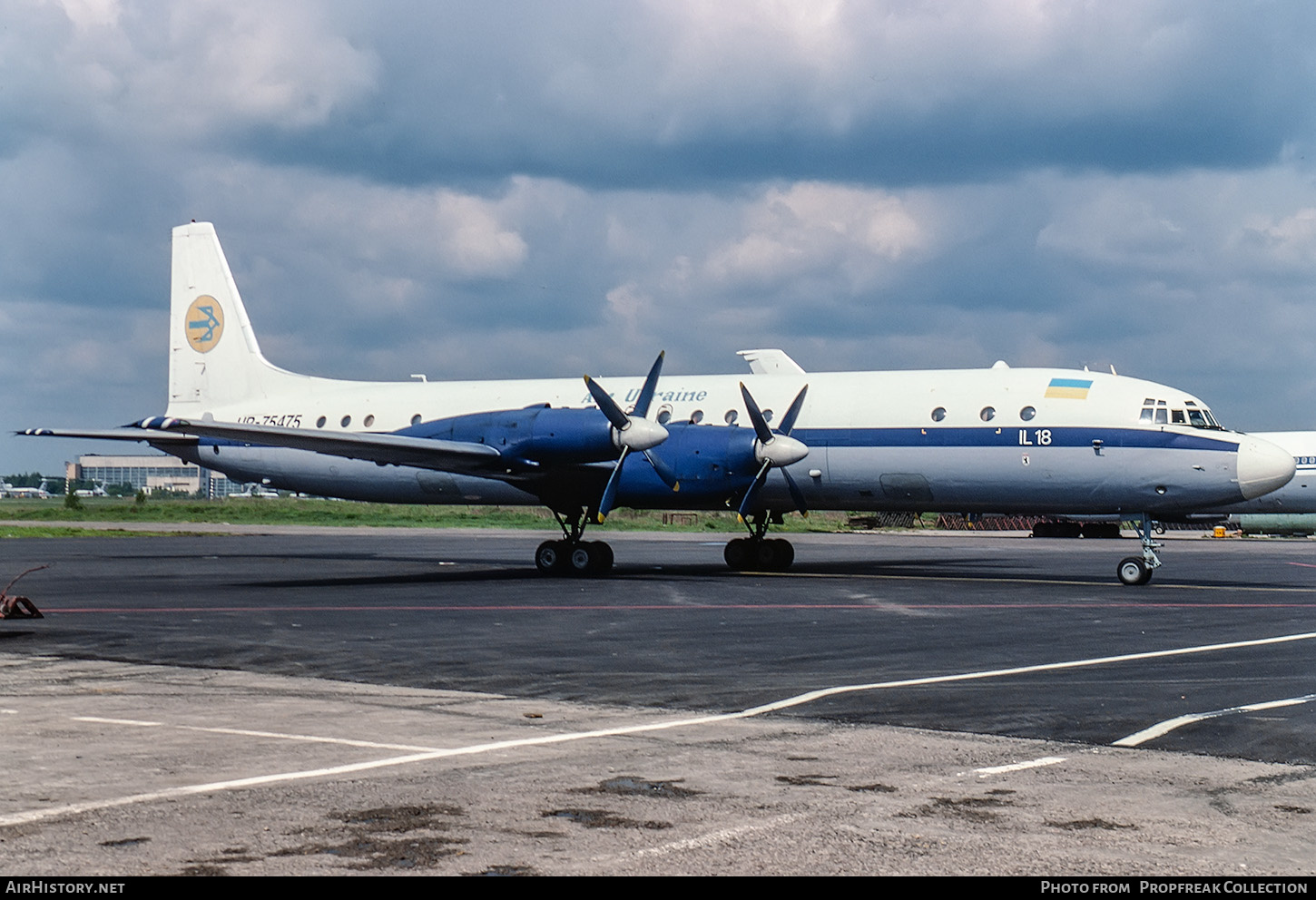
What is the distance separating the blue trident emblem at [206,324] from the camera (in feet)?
123

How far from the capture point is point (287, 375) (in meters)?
36.7

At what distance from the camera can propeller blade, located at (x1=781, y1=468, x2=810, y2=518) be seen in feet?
92.1

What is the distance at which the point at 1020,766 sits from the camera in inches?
336

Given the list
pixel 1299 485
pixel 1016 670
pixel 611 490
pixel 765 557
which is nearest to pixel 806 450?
pixel 765 557

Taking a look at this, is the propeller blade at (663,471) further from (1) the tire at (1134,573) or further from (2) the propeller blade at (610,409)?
(1) the tire at (1134,573)

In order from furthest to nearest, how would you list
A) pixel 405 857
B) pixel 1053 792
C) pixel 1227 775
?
pixel 1227 775, pixel 1053 792, pixel 405 857

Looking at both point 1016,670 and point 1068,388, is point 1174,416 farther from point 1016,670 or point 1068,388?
point 1016,670

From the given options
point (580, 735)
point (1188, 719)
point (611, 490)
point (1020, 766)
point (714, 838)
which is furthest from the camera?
point (611, 490)

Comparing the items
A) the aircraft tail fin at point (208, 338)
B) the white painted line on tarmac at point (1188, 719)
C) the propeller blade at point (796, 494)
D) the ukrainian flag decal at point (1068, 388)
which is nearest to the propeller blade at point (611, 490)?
the propeller blade at point (796, 494)

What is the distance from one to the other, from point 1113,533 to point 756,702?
2070 inches

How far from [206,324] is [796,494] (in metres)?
19.1

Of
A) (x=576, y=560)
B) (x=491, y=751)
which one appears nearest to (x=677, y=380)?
(x=576, y=560)

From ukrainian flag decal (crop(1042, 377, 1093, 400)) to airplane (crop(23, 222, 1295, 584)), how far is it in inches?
1.5
